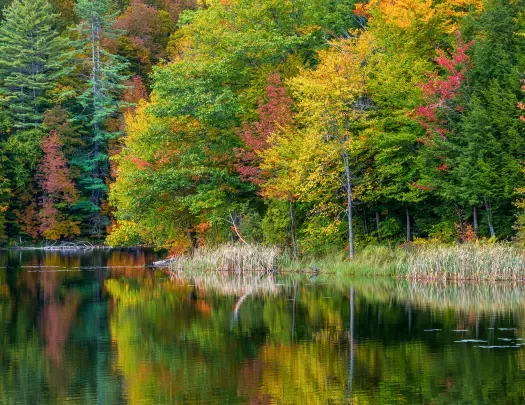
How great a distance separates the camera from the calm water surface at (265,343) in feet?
51.7

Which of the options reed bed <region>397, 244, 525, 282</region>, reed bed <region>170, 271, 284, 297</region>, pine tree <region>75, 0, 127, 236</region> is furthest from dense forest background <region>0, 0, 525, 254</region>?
pine tree <region>75, 0, 127, 236</region>

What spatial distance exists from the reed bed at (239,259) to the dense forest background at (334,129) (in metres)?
1.91

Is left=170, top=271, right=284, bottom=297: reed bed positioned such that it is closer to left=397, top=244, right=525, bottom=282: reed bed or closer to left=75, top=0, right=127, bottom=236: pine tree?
left=397, top=244, right=525, bottom=282: reed bed

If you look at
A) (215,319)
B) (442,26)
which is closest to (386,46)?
(442,26)

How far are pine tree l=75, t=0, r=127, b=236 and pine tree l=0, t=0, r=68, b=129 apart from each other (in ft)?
7.70

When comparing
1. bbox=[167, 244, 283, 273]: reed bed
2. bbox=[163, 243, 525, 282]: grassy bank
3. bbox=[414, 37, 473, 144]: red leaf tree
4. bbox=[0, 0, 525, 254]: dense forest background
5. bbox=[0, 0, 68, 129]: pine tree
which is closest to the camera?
bbox=[163, 243, 525, 282]: grassy bank

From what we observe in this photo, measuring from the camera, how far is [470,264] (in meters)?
31.9

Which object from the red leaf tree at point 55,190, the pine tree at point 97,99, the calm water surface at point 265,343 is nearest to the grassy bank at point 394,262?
the calm water surface at point 265,343

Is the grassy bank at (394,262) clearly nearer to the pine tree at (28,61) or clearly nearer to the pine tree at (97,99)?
the pine tree at (97,99)

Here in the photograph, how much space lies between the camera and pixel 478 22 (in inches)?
1499

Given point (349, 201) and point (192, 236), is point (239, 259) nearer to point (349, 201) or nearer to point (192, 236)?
point (349, 201)

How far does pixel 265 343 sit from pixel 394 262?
14817 mm

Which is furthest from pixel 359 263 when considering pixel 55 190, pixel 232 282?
pixel 55 190

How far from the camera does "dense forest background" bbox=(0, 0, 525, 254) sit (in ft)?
120
